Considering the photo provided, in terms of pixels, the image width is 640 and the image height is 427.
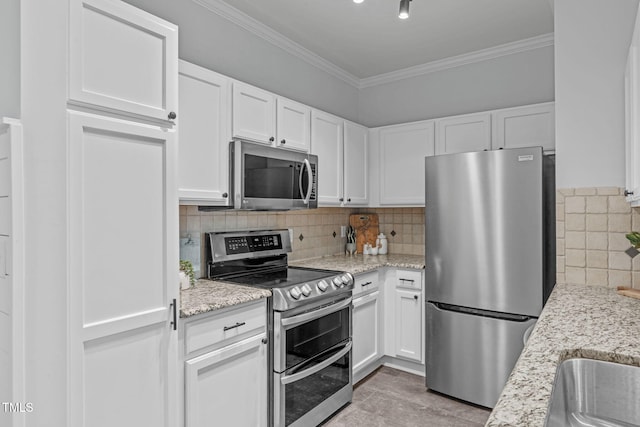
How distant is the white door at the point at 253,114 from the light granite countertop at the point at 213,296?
0.91 meters

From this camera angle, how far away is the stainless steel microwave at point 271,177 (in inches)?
93.7

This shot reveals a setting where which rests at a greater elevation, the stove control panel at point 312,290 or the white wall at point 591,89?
the white wall at point 591,89

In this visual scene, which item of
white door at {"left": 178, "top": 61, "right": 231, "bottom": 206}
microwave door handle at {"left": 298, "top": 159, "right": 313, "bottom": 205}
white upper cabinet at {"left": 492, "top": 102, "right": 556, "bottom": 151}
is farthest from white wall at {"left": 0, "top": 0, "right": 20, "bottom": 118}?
white upper cabinet at {"left": 492, "top": 102, "right": 556, "bottom": 151}

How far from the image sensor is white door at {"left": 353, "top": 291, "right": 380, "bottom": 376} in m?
3.02

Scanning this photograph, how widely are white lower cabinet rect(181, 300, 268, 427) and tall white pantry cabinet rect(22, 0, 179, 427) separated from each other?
0.13 meters

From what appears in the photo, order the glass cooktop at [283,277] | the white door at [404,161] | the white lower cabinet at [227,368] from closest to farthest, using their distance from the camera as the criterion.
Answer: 1. the white lower cabinet at [227,368]
2. the glass cooktop at [283,277]
3. the white door at [404,161]

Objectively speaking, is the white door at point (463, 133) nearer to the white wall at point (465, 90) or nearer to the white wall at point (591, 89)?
the white wall at point (465, 90)

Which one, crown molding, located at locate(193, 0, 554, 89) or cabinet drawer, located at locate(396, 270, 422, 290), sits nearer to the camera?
crown molding, located at locate(193, 0, 554, 89)

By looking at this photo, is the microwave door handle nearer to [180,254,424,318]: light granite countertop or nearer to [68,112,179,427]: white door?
[180,254,424,318]: light granite countertop

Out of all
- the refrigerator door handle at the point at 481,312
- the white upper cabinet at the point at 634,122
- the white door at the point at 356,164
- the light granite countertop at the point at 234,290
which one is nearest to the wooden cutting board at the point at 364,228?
the white door at the point at 356,164

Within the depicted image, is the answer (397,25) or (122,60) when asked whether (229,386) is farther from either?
(397,25)

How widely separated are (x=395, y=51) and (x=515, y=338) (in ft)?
8.09

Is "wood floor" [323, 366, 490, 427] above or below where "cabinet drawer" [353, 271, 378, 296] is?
below

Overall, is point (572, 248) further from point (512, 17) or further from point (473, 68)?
point (473, 68)
